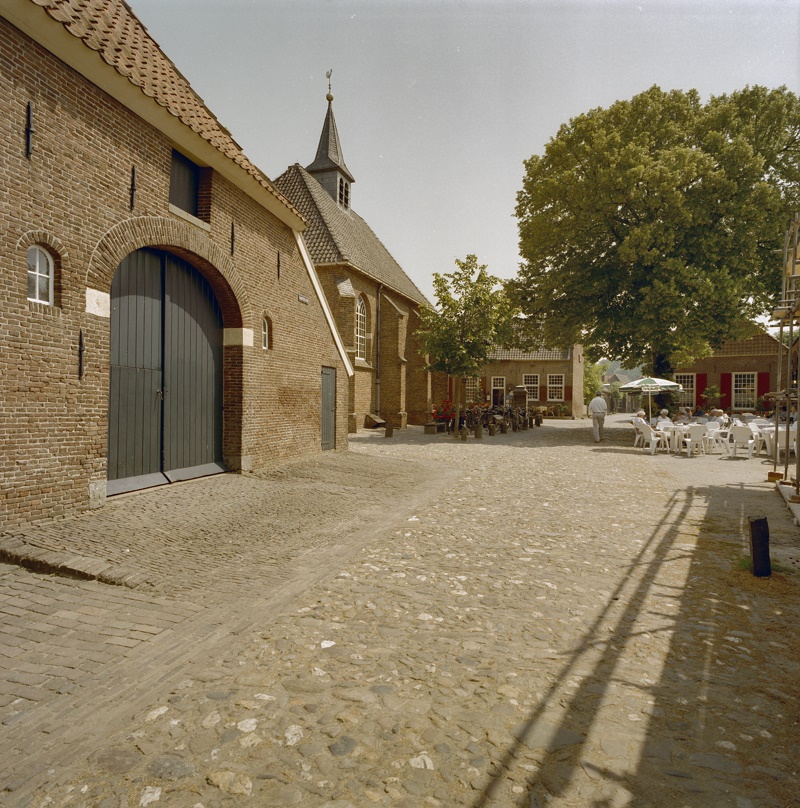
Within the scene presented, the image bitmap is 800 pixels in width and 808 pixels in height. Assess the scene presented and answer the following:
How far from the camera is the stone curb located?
188 inches

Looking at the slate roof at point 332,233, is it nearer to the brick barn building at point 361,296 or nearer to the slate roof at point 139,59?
the brick barn building at point 361,296

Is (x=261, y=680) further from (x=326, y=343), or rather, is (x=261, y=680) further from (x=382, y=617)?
(x=326, y=343)

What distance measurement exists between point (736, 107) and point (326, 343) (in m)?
19.6

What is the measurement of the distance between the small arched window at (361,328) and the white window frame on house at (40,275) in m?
18.2

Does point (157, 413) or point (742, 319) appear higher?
point (742, 319)

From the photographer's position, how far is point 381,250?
30969mm

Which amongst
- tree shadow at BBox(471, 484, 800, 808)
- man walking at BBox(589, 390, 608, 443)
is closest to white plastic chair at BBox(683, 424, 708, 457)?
man walking at BBox(589, 390, 608, 443)

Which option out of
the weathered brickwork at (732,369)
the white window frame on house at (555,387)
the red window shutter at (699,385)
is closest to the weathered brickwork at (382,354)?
the white window frame on house at (555,387)


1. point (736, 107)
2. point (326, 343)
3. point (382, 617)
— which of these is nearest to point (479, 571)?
point (382, 617)

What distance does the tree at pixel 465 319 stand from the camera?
2114cm

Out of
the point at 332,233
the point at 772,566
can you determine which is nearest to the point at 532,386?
the point at 332,233

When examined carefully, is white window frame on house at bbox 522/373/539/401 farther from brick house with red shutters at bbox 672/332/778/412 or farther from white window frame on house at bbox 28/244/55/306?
white window frame on house at bbox 28/244/55/306

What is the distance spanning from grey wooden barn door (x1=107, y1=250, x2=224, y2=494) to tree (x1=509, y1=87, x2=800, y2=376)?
54.1ft

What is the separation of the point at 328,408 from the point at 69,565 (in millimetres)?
9617
